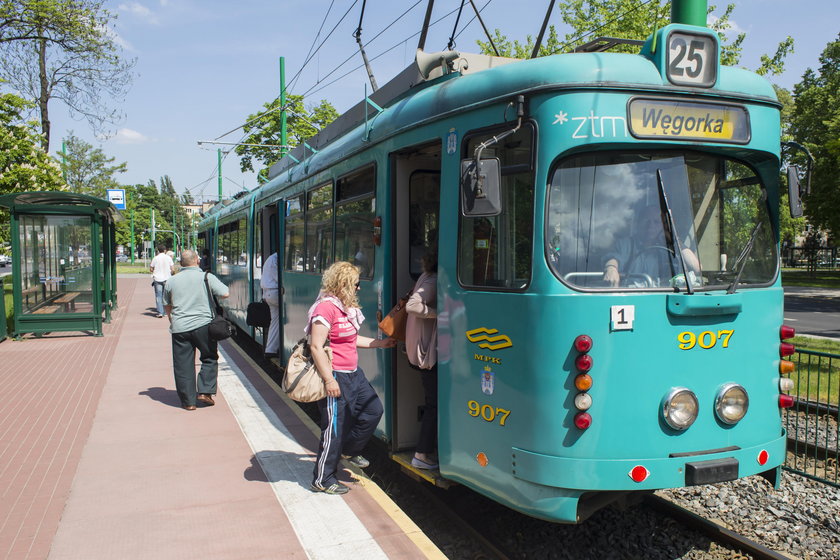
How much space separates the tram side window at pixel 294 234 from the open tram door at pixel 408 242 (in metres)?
3.28

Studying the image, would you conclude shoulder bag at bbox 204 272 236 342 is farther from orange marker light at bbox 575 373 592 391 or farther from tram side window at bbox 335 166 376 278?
orange marker light at bbox 575 373 592 391

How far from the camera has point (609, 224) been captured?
4.15 meters

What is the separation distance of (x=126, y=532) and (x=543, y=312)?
3098 mm

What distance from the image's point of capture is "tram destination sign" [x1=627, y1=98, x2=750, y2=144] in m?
4.14

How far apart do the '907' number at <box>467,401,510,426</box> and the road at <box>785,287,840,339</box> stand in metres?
14.5

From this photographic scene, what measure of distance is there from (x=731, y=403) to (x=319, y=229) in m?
4.90

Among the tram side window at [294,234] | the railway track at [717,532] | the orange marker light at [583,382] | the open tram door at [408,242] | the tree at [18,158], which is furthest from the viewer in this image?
the tree at [18,158]

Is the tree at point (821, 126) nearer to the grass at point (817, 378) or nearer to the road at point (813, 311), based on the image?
the road at point (813, 311)

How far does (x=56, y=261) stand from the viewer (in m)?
14.9

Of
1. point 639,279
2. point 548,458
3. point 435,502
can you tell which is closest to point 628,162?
point 639,279

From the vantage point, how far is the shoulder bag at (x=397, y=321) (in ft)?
17.9

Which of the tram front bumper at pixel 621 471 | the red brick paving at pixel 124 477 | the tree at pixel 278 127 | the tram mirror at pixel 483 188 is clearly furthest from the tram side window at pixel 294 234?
the tree at pixel 278 127

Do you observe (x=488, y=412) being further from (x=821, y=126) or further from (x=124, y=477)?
(x=821, y=126)

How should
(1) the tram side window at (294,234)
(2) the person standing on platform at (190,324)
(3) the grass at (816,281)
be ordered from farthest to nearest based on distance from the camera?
1. (3) the grass at (816,281)
2. (1) the tram side window at (294,234)
3. (2) the person standing on platform at (190,324)
